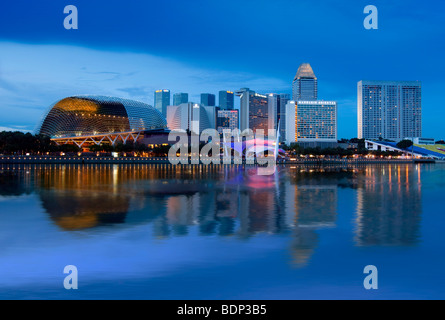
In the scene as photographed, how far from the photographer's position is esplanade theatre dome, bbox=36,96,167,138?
124 metres

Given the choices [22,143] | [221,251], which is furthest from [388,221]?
[22,143]

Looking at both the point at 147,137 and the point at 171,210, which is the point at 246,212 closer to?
the point at 171,210

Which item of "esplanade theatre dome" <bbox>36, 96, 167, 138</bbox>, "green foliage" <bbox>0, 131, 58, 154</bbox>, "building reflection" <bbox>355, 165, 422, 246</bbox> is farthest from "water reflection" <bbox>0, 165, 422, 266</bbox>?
"esplanade theatre dome" <bbox>36, 96, 167, 138</bbox>

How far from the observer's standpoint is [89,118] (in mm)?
124625

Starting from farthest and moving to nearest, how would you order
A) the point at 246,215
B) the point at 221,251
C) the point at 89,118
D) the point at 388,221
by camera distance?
the point at 89,118 < the point at 246,215 < the point at 388,221 < the point at 221,251

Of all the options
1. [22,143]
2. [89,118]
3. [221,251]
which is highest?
[89,118]

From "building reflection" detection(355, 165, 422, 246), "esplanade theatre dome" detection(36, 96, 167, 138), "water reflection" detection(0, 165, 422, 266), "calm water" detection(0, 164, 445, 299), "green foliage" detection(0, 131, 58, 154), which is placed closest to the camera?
"calm water" detection(0, 164, 445, 299)

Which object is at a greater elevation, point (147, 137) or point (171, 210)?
point (147, 137)

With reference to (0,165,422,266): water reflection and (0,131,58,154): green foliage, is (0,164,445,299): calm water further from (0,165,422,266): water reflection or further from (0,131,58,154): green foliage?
(0,131,58,154): green foliage

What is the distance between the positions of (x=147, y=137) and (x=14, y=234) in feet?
403

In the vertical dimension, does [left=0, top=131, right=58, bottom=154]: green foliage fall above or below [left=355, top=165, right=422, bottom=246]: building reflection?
above

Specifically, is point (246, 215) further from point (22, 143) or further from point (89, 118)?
point (89, 118)
